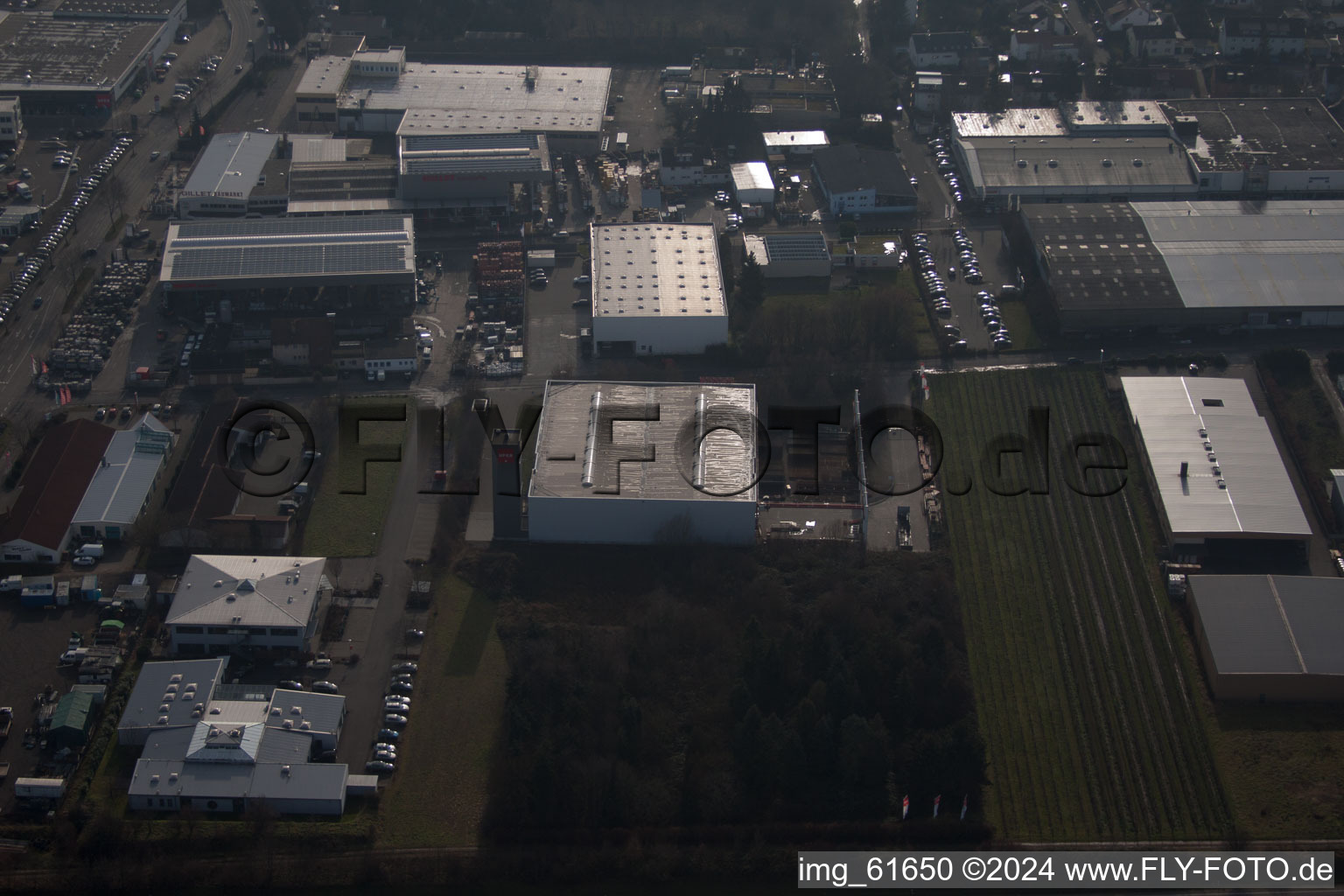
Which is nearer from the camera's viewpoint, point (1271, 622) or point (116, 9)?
point (1271, 622)

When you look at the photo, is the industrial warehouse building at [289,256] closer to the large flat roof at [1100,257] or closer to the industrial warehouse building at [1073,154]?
the large flat roof at [1100,257]

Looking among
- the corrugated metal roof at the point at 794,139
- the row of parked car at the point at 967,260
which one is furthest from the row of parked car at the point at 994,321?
the corrugated metal roof at the point at 794,139

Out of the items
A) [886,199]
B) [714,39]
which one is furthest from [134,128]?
[886,199]

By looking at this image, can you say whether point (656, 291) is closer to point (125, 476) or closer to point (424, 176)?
point (424, 176)

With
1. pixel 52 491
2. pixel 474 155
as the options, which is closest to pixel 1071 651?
pixel 52 491

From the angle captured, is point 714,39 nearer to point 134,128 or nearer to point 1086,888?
point 134,128

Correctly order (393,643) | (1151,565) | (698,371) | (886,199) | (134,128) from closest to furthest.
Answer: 1. (393,643)
2. (1151,565)
3. (698,371)
4. (886,199)
5. (134,128)
